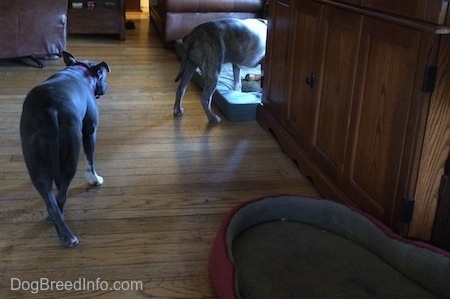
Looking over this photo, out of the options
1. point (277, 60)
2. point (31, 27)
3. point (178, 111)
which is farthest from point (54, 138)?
point (31, 27)

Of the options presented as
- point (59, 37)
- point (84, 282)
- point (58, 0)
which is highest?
point (58, 0)

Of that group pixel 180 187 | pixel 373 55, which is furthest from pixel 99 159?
pixel 373 55

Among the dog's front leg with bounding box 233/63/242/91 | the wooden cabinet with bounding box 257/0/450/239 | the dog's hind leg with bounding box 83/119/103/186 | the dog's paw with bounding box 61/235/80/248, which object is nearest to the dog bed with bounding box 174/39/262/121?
the dog's front leg with bounding box 233/63/242/91

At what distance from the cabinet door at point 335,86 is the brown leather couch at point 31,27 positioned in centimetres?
287

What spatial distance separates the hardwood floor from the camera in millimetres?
1897

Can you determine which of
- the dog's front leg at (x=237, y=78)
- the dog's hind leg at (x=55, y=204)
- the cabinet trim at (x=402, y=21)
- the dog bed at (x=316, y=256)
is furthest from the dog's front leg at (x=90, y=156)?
the dog's front leg at (x=237, y=78)

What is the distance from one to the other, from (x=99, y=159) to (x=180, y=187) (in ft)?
1.75

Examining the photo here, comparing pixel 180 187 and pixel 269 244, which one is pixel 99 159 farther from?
pixel 269 244

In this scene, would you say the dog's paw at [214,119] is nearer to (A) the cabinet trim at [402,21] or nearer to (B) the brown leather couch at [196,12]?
(A) the cabinet trim at [402,21]

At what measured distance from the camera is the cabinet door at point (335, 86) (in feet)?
7.20

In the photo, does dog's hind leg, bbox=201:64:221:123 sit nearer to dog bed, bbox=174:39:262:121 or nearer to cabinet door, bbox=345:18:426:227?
dog bed, bbox=174:39:262:121

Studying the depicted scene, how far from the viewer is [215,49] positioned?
3.38m

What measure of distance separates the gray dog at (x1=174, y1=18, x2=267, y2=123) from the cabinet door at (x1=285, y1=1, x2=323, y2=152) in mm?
655

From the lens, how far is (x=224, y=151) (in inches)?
119
